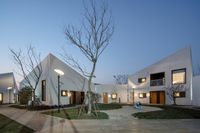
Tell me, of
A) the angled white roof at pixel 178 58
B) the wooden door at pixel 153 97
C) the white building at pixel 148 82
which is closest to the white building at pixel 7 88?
the white building at pixel 148 82

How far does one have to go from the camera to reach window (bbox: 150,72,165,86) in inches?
1275

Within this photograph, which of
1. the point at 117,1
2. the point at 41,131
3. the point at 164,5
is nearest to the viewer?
the point at 41,131

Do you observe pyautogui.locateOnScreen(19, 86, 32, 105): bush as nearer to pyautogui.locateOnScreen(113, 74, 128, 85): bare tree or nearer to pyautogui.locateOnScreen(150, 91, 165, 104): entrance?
pyautogui.locateOnScreen(150, 91, 165, 104): entrance

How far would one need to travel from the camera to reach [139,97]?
37219mm

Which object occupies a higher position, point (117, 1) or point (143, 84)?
point (117, 1)

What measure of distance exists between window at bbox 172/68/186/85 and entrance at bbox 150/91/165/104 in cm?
351

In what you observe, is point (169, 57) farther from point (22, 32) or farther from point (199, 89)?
point (22, 32)

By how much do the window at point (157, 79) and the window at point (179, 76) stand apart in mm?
1998

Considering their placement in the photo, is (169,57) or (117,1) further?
(169,57)

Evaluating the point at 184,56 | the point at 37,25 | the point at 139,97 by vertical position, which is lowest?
the point at 139,97

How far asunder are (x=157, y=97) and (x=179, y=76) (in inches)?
238

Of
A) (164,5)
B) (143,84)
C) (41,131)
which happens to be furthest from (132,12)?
(143,84)

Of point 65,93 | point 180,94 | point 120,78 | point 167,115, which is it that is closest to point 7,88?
point 65,93

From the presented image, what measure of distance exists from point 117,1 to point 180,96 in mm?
16028
